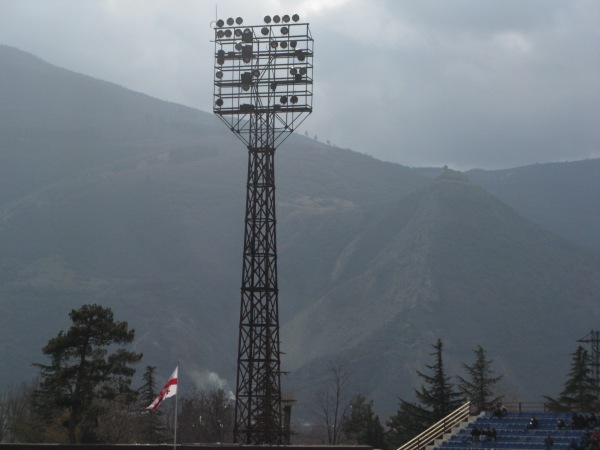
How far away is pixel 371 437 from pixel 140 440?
695 inches

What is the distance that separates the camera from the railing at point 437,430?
158ft

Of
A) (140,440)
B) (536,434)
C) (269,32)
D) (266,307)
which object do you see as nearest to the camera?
(536,434)

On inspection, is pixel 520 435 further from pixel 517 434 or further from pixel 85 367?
pixel 85 367

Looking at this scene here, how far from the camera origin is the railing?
158ft

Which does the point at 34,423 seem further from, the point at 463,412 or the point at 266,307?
the point at 463,412

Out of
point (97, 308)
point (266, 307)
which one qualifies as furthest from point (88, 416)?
point (266, 307)

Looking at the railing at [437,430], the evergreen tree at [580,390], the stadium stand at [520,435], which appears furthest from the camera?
the evergreen tree at [580,390]

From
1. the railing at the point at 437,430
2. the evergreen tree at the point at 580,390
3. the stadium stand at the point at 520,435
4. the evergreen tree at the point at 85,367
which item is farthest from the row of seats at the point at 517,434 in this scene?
the evergreen tree at the point at 580,390

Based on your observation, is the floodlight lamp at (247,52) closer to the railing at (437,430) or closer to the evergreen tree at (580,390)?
the railing at (437,430)

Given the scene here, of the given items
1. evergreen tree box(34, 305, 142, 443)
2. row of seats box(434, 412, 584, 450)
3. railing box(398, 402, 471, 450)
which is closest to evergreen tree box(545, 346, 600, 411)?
railing box(398, 402, 471, 450)

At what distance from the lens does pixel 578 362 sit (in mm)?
79000

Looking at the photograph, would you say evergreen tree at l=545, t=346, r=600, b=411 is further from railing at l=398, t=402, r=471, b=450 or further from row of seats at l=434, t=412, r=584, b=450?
row of seats at l=434, t=412, r=584, b=450

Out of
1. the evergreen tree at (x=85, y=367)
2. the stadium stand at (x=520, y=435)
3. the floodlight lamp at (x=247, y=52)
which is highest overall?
the floodlight lamp at (x=247, y=52)

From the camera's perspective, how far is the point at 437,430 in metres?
50.1
